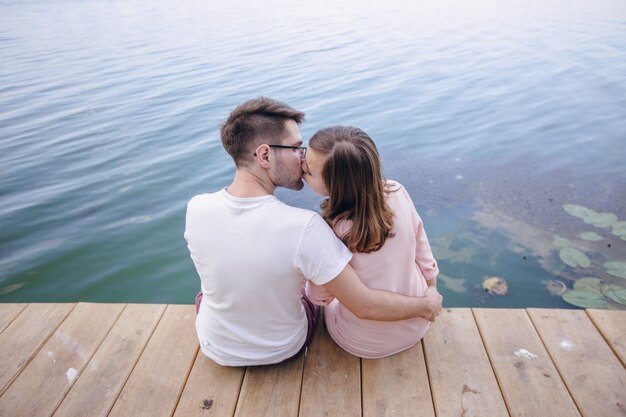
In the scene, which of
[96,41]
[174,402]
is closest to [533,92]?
[174,402]

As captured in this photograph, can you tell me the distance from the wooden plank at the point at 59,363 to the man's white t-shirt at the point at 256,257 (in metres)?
0.91

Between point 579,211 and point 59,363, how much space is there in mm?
4807

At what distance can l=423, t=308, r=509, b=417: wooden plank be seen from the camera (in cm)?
204

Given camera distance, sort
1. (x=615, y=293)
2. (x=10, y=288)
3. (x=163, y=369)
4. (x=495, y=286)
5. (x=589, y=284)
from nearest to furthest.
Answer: (x=163, y=369), (x=615, y=293), (x=589, y=284), (x=495, y=286), (x=10, y=288)

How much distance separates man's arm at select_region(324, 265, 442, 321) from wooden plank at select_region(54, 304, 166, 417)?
1.23 meters

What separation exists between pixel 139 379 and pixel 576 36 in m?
14.2

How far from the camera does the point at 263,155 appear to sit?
2.00 m

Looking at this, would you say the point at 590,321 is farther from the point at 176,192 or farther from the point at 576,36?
the point at 576,36

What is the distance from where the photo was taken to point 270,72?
10.7 meters

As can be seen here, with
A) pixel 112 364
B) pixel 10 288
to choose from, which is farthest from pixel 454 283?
pixel 10 288

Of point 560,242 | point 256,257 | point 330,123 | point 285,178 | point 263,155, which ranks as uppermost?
point 263,155

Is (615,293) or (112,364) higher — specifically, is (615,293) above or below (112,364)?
below

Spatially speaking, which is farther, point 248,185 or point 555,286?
point 555,286

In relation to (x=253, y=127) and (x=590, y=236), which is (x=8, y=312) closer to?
(x=253, y=127)
